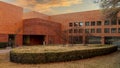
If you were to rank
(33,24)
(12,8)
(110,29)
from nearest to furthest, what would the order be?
(12,8), (33,24), (110,29)

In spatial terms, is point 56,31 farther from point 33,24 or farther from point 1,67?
point 1,67

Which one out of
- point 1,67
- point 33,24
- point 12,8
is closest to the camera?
point 1,67

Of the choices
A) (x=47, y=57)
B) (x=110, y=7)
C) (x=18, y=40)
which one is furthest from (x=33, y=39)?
(x=47, y=57)

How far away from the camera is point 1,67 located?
11.1 m

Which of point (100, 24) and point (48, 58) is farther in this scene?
point (100, 24)

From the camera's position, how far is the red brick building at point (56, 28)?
108ft

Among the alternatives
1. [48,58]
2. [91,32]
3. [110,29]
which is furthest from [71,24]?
[48,58]

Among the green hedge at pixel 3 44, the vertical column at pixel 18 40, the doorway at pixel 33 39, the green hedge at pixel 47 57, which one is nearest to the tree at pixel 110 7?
the green hedge at pixel 47 57

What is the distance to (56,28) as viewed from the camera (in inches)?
1855

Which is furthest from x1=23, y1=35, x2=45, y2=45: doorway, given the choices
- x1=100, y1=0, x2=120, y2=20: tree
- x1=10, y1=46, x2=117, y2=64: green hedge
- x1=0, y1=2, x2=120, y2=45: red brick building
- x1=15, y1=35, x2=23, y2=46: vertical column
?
x1=10, y1=46, x2=117, y2=64: green hedge

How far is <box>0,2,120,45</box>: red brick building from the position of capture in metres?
32.8

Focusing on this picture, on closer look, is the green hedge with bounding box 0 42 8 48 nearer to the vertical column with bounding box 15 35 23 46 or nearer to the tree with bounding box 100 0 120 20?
the vertical column with bounding box 15 35 23 46

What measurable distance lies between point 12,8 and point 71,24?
2221 centimetres

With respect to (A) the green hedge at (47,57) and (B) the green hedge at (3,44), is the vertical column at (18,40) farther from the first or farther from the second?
(A) the green hedge at (47,57)
